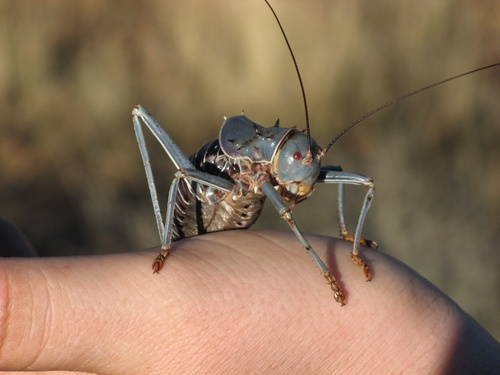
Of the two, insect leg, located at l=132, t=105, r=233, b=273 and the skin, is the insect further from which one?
the skin

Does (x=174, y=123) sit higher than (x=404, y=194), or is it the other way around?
(x=174, y=123)

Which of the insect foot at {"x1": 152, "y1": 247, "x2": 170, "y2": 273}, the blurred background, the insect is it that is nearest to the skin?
the insect foot at {"x1": 152, "y1": 247, "x2": 170, "y2": 273}

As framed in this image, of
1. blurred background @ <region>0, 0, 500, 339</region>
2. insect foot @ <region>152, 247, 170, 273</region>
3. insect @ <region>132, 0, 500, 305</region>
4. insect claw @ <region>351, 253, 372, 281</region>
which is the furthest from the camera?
blurred background @ <region>0, 0, 500, 339</region>

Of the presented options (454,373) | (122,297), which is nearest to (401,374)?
(454,373)

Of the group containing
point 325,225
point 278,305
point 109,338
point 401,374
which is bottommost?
point 325,225

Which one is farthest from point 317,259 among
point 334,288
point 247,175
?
point 247,175

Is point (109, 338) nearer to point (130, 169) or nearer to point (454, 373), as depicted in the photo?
point (454, 373)
